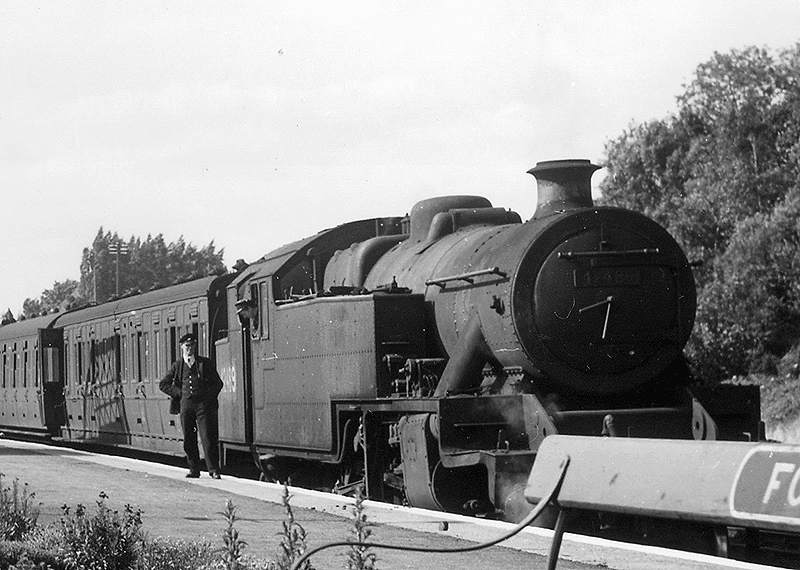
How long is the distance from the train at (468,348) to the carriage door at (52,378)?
14.9 meters

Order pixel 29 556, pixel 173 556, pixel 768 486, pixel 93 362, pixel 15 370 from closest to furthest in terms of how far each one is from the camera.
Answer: pixel 768 486 < pixel 173 556 < pixel 29 556 < pixel 93 362 < pixel 15 370

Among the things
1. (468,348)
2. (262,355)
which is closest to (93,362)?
(262,355)

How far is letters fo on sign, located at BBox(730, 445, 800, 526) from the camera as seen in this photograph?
12.9 feet

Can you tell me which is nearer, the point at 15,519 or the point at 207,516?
the point at 15,519

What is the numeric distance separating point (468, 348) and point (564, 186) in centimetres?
175

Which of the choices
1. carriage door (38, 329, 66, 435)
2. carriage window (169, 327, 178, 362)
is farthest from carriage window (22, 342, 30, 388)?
carriage window (169, 327, 178, 362)

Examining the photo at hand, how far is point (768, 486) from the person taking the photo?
402 cm

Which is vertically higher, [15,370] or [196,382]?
[15,370]

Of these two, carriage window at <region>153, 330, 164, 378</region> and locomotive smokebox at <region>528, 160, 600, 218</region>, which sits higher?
locomotive smokebox at <region>528, 160, 600, 218</region>

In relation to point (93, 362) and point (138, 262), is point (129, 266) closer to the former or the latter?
point (138, 262)

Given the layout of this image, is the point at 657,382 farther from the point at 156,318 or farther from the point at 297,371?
the point at 156,318

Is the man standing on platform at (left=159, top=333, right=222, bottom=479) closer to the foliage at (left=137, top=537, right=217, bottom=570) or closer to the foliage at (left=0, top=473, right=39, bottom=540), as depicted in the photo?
the foliage at (left=0, top=473, right=39, bottom=540)

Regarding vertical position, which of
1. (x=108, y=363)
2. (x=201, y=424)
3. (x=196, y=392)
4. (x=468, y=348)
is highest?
(x=108, y=363)

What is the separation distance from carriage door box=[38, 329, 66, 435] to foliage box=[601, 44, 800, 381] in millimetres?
14604
